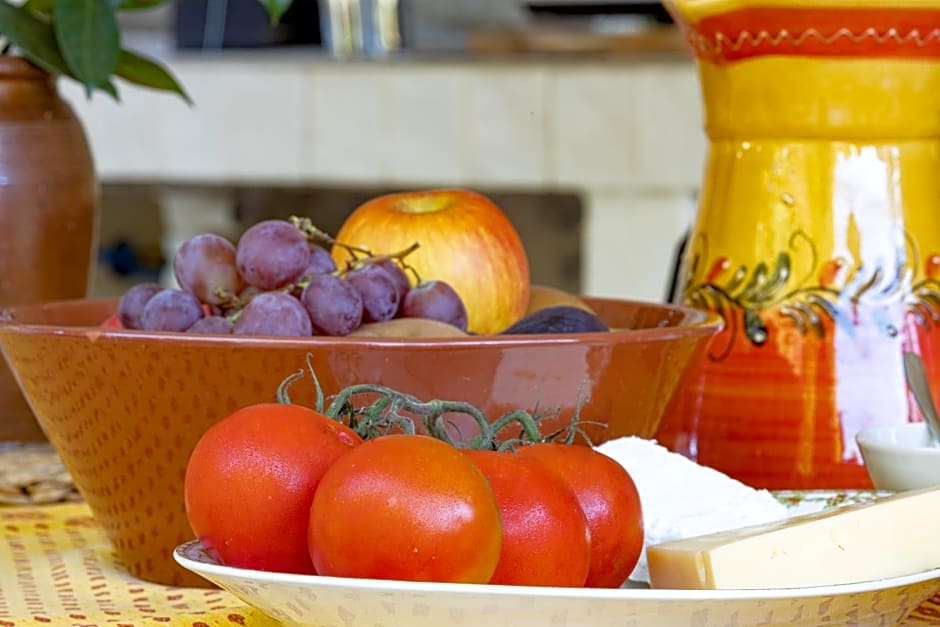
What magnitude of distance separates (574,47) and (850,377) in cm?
190

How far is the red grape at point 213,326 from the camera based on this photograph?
0.53m

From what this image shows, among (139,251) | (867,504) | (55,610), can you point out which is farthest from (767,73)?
(139,251)

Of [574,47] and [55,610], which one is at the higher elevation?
[574,47]

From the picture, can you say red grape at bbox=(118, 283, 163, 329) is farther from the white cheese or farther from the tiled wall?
the tiled wall

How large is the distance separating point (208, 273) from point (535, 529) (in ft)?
0.79

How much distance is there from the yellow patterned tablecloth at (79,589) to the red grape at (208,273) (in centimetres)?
Answer: 12

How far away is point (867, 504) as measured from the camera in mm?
423

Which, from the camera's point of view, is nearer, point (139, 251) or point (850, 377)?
point (850, 377)

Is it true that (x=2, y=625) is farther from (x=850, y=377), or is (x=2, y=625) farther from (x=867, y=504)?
(x=850, y=377)

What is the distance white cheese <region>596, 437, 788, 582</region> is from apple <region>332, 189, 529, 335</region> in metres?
0.14

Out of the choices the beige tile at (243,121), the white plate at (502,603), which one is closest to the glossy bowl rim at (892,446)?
the white plate at (502,603)

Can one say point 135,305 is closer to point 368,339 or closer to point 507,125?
point 368,339

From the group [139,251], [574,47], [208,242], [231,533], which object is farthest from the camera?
[139,251]

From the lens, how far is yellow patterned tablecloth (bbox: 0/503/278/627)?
0.46m
